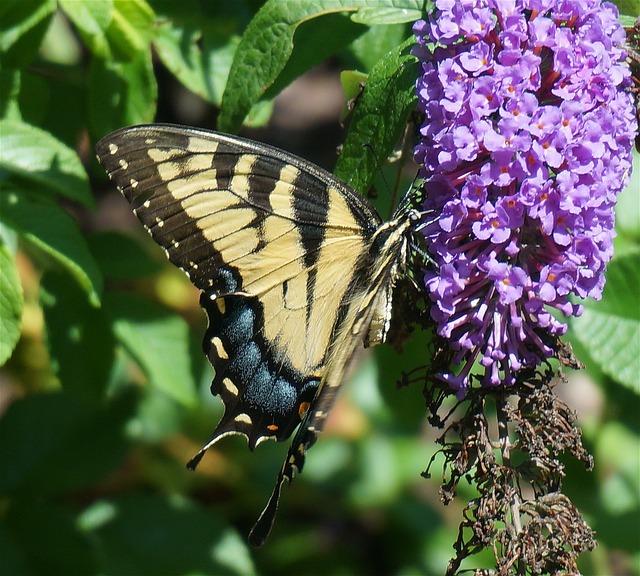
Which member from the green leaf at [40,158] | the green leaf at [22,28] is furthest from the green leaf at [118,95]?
the green leaf at [40,158]

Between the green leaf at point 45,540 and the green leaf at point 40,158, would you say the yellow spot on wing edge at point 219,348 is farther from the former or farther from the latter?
the green leaf at point 45,540

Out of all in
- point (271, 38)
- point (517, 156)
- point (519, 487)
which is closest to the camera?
point (517, 156)

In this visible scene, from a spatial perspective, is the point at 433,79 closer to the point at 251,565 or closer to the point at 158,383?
the point at 158,383

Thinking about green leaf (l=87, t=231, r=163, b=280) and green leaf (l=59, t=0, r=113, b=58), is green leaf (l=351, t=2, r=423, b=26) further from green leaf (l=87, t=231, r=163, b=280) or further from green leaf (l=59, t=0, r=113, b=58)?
green leaf (l=87, t=231, r=163, b=280)

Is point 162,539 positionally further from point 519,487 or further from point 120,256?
point 519,487

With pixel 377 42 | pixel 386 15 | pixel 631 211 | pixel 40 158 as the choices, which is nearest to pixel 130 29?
pixel 40 158

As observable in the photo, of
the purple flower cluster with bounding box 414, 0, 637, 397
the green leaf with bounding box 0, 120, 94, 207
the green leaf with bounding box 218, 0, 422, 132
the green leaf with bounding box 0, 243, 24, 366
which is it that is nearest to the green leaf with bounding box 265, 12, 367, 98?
the green leaf with bounding box 218, 0, 422, 132
